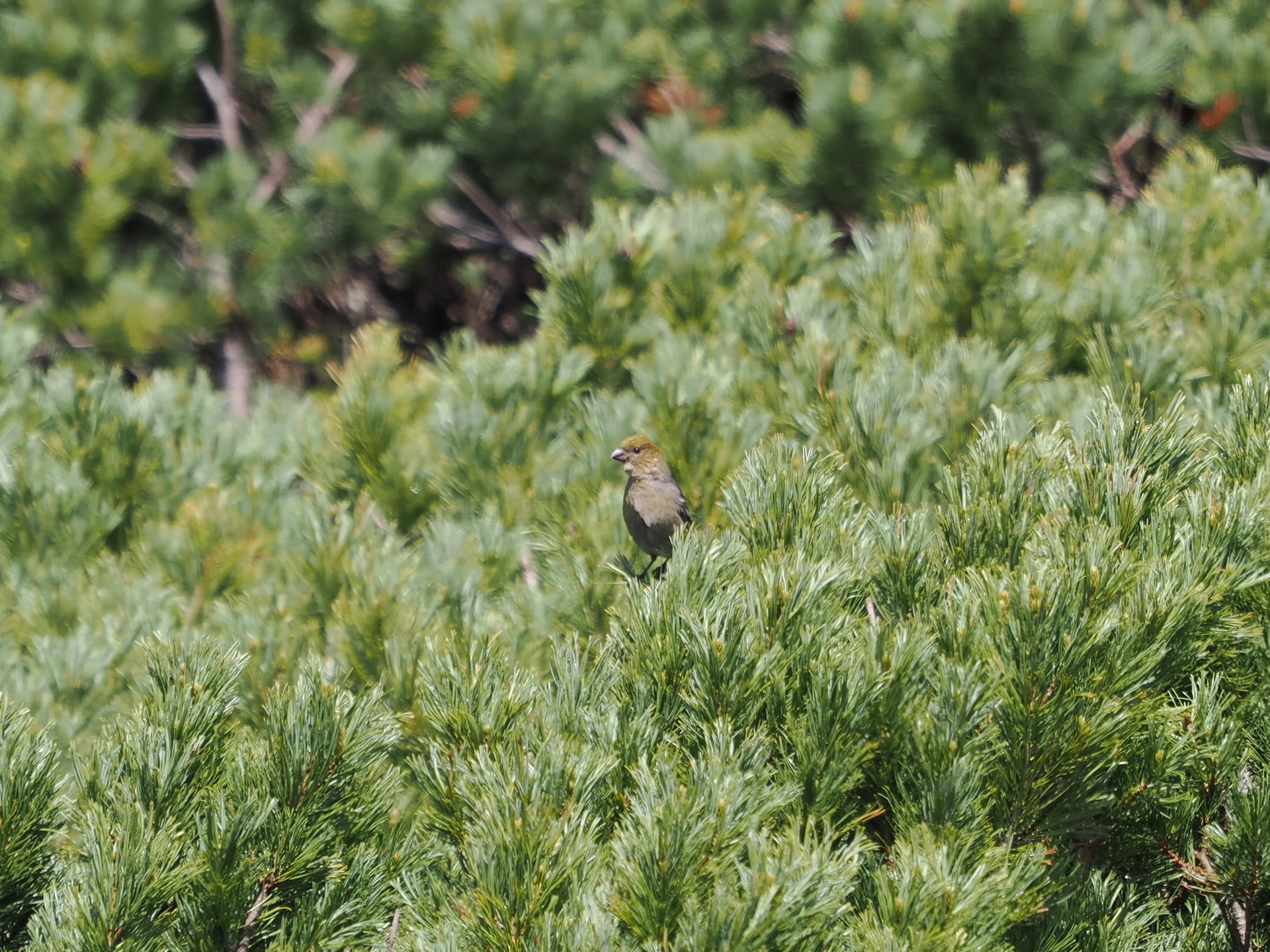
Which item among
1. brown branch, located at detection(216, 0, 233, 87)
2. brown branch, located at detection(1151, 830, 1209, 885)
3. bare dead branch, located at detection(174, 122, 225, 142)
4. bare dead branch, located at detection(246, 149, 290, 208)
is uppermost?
brown branch, located at detection(1151, 830, 1209, 885)

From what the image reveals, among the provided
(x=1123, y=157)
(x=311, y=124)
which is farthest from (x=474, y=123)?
(x=1123, y=157)

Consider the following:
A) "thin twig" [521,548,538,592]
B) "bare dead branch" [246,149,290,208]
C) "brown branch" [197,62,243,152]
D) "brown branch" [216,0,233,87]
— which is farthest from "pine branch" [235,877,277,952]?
"brown branch" [216,0,233,87]

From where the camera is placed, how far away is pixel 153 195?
4.77 m

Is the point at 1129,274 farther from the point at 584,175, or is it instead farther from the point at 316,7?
the point at 316,7

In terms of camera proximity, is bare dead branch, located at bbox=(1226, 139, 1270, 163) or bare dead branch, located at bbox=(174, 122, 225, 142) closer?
bare dead branch, located at bbox=(1226, 139, 1270, 163)

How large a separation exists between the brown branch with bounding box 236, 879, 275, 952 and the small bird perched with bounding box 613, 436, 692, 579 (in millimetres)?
711

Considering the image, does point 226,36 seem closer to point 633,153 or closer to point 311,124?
point 311,124

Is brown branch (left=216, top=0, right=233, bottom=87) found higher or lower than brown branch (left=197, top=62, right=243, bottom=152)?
higher

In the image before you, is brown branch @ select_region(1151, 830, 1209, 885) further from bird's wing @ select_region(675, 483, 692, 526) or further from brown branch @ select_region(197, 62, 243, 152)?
brown branch @ select_region(197, 62, 243, 152)

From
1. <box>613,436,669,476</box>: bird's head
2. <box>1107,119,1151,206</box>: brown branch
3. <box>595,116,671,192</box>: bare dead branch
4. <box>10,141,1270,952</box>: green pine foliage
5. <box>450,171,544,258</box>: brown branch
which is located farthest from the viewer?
<box>450,171,544,258</box>: brown branch

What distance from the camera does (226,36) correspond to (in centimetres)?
490

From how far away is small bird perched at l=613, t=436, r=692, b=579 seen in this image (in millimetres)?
1772

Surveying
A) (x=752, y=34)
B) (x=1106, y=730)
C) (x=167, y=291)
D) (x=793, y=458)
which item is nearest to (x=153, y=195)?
(x=167, y=291)

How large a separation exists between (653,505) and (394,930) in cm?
79
